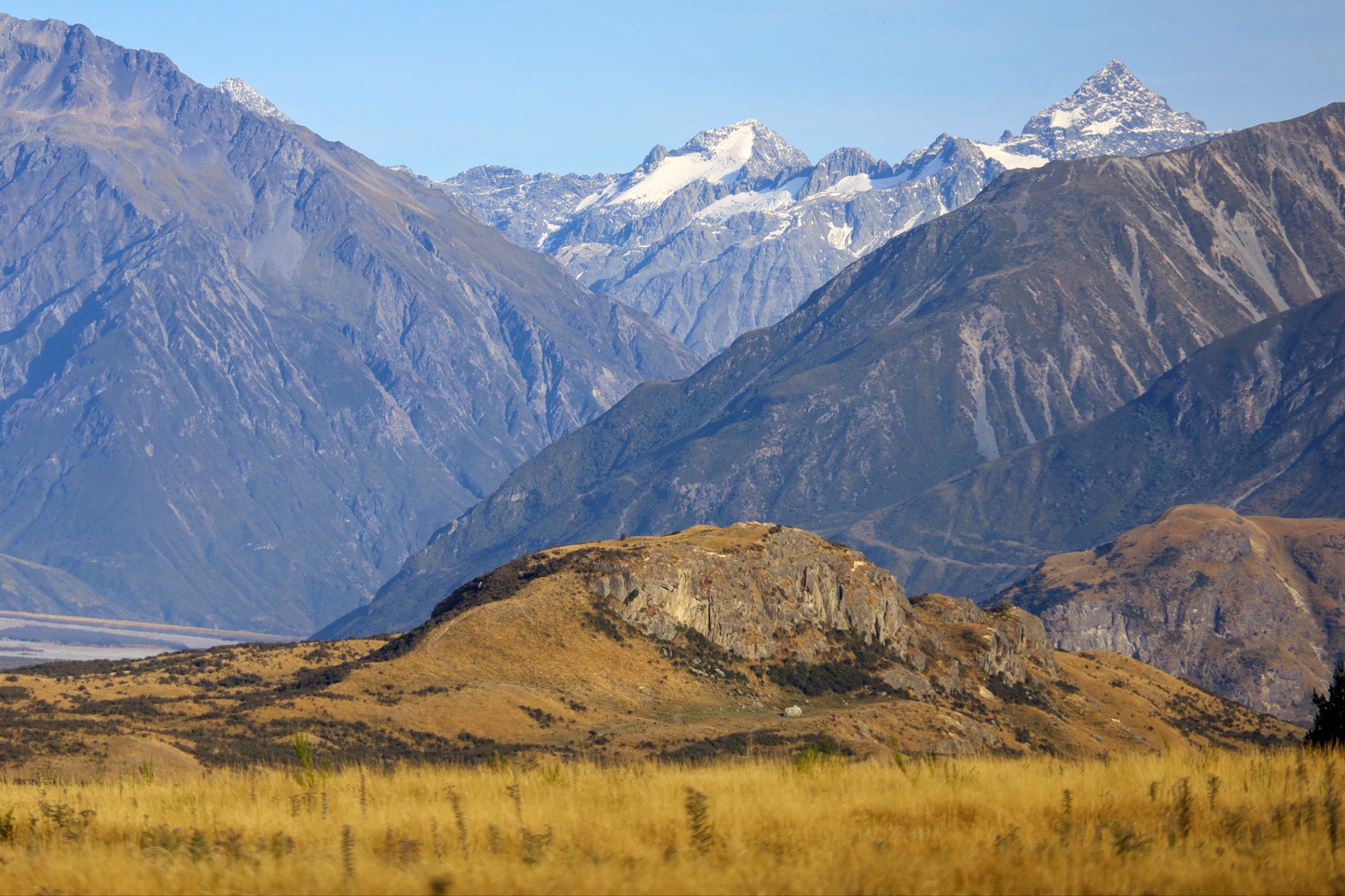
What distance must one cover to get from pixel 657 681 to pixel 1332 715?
91079 millimetres

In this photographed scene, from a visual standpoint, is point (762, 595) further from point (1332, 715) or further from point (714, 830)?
point (714, 830)

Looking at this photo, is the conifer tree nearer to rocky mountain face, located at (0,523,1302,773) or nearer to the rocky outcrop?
rocky mountain face, located at (0,523,1302,773)

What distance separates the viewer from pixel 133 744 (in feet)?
280

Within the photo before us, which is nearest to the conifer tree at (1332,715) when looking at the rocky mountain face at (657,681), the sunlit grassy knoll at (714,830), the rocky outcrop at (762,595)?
the sunlit grassy knoll at (714,830)

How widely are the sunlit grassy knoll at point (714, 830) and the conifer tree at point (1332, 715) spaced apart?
12.6m

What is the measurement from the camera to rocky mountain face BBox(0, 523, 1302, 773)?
336 ft

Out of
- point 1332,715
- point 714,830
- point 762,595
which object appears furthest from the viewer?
point 762,595

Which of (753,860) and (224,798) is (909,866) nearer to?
(753,860)

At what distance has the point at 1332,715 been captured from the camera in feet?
153

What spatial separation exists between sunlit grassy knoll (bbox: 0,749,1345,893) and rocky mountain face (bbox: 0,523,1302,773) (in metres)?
54.6

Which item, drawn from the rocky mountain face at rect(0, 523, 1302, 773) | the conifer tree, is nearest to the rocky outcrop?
the rocky mountain face at rect(0, 523, 1302, 773)

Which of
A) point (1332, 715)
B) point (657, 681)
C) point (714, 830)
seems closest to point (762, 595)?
point (657, 681)

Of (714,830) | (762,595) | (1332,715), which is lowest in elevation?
(714,830)

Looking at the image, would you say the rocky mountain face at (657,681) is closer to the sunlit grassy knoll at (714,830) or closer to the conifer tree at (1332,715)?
the conifer tree at (1332,715)
